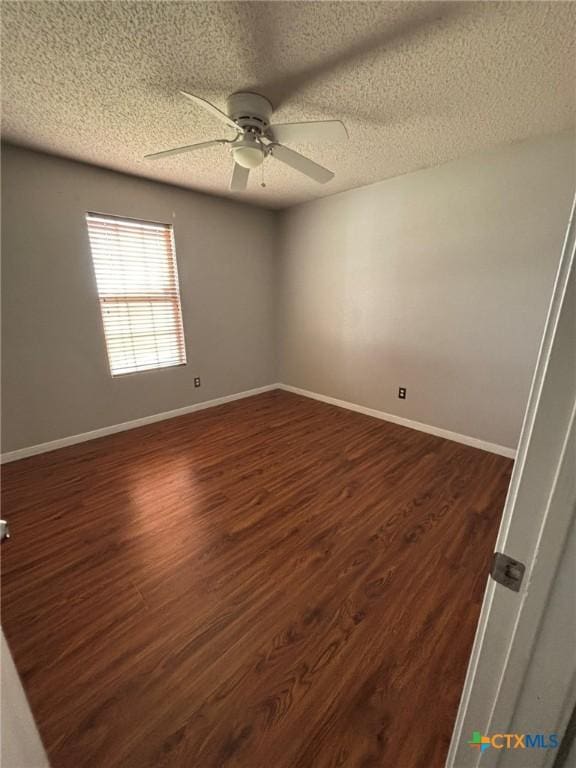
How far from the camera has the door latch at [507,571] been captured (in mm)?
469

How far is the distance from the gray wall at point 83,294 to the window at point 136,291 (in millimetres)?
87

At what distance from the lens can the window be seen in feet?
9.24

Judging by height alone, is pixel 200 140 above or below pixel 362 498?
above

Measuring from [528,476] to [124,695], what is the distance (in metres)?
1.45

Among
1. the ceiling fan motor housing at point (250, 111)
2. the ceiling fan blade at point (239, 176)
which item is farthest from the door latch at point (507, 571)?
the ceiling fan blade at point (239, 176)

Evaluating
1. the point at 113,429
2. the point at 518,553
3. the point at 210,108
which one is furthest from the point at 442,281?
the point at 113,429

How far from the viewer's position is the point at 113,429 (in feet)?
10.1

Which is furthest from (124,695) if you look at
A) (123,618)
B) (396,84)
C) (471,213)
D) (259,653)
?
(471,213)

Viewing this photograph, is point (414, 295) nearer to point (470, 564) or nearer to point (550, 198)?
point (550, 198)

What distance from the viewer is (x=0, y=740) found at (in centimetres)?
49

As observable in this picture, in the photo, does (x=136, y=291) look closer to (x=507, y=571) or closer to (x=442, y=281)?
(x=442, y=281)

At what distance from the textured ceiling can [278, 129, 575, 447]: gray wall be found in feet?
1.25

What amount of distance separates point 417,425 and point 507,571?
9.29ft

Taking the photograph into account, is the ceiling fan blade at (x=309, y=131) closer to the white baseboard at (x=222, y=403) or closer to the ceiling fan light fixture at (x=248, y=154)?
the ceiling fan light fixture at (x=248, y=154)
